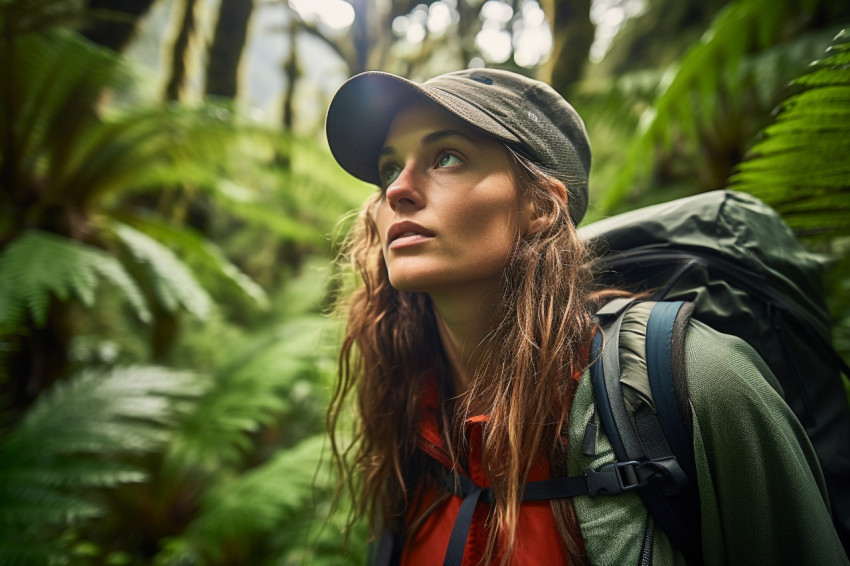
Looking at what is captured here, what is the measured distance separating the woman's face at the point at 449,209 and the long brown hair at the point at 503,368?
52 millimetres

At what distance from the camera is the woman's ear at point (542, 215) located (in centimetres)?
105

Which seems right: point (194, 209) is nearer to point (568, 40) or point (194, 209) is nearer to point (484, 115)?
point (568, 40)

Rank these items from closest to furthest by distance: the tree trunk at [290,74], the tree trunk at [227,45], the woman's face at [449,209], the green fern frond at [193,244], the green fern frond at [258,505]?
the woman's face at [449,209] → the green fern frond at [258,505] → the green fern frond at [193,244] → the tree trunk at [227,45] → the tree trunk at [290,74]

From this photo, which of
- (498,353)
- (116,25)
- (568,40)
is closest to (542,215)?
(498,353)

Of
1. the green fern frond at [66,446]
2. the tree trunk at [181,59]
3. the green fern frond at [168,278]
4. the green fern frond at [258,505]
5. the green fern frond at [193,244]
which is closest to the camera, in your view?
the green fern frond at [66,446]

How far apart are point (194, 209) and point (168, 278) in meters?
1.81

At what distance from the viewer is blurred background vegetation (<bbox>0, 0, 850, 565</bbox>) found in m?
1.61

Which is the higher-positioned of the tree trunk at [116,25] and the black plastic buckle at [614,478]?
the tree trunk at [116,25]

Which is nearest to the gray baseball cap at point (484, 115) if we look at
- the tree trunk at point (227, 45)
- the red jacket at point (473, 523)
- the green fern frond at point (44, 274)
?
the red jacket at point (473, 523)

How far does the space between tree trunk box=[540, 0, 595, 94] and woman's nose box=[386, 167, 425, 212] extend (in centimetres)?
161

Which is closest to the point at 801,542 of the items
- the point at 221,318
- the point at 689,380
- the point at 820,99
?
the point at 689,380

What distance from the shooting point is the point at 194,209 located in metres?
3.77

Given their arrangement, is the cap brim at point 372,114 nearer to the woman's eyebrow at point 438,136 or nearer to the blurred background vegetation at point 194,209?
the woman's eyebrow at point 438,136

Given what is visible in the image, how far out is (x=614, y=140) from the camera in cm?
354
